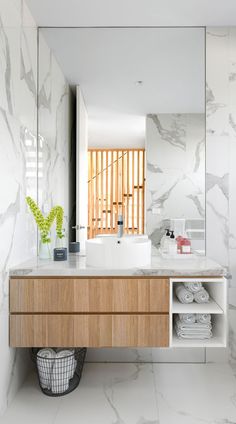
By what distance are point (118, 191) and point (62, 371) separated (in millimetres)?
1258

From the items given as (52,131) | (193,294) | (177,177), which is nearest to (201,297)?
(193,294)

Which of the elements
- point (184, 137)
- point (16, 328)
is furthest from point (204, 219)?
point (16, 328)

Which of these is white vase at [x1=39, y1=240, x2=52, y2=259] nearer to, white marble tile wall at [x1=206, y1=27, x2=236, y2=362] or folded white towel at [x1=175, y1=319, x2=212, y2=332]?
folded white towel at [x1=175, y1=319, x2=212, y2=332]

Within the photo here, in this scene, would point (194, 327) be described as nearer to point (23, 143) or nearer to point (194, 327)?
point (194, 327)

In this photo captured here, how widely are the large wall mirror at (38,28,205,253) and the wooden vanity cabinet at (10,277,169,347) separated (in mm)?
638

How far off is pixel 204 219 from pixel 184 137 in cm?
62

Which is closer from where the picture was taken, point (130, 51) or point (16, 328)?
point (16, 328)

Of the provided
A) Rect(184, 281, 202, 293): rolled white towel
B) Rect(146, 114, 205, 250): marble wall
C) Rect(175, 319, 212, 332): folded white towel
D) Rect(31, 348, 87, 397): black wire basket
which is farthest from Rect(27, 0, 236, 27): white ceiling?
Rect(31, 348, 87, 397): black wire basket

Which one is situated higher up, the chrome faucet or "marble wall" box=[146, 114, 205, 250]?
"marble wall" box=[146, 114, 205, 250]

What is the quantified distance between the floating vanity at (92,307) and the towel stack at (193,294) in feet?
0.56

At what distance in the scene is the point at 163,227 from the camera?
264 cm

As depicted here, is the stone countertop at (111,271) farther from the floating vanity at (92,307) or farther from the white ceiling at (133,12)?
the white ceiling at (133,12)

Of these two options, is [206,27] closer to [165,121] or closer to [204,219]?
[165,121]

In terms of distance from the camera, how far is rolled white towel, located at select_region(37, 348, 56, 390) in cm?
217
